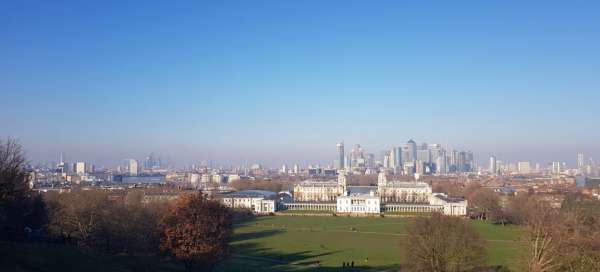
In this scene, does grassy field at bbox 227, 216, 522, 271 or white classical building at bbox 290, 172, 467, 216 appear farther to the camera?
white classical building at bbox 290, 172, 467, 216

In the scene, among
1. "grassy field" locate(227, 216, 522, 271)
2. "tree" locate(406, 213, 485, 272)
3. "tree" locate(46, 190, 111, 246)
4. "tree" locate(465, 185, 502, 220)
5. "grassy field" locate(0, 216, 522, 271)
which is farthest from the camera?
"tree" locate(465, 185, 502, 220)

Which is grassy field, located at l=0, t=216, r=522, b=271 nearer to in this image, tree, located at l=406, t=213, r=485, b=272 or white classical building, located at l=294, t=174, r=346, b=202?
tree, located at l=406, t=213, r=485, b=272

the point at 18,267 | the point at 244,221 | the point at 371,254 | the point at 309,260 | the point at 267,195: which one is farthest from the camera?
the point at 267,195

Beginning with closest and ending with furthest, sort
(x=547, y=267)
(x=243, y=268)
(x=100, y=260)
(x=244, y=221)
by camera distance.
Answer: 1. (x=547, y=267)
2. (x=100, y=260)
3. (x=243, y=268)
4. (x=244, y=221)

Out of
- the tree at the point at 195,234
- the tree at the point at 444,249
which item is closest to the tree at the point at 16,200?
the tree at the point at 195,234

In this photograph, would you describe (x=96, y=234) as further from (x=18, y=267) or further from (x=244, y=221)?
(x=244, y=221)

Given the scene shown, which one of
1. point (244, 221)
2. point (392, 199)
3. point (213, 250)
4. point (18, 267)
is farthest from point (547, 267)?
point (392, 199)

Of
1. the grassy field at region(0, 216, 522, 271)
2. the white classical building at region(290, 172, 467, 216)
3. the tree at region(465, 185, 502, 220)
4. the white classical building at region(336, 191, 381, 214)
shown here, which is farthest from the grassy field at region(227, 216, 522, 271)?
the white classical building at region(336, 191, 381, 214)
